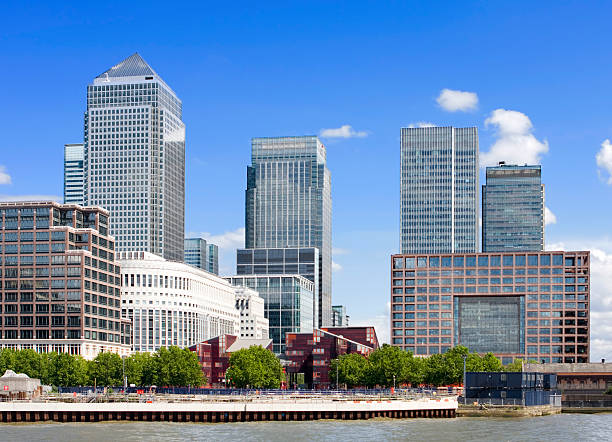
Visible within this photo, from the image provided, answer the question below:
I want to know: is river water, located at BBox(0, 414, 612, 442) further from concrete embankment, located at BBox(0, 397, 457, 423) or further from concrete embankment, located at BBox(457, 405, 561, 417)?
concrete embankment, located at BBox(457, 405, 561, 417)

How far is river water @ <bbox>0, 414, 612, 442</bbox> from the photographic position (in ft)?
429

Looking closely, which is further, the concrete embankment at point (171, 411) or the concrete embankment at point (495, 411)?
the concrete embankment at point (495, 411)

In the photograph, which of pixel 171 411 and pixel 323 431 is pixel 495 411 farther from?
pixel 171 411

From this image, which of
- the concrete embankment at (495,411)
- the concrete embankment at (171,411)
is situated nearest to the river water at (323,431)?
the concrete embankment at (171,411)

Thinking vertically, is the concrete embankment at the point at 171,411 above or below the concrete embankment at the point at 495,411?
above

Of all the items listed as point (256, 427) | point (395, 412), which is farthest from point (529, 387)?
point (256, 427)

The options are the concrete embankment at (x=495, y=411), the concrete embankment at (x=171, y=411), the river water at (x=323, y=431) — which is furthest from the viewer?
the concrete embankment at (x=495, y=411)

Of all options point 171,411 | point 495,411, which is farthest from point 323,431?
point 495,411

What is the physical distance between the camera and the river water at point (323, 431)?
131m

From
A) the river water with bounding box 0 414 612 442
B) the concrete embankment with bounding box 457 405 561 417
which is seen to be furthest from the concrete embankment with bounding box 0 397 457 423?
the concrete embankment with bounding box 457 405 561 417

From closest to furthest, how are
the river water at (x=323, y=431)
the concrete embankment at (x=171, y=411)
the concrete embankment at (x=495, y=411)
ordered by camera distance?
the river water at (x=323, y=431), the concrete embankment at (x=171, y=411), the concrete embankment at (x=495, y=411)

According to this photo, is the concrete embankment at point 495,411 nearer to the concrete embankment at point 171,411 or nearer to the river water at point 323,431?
the river water at point 323,431

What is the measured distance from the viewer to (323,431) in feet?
454

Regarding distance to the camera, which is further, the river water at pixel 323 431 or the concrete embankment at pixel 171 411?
the concrete embankment at pixel 171 411
